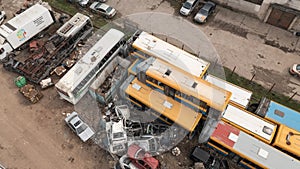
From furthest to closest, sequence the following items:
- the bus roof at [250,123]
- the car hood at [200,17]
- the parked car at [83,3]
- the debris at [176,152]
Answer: the parked car at [83,3] < the car hood at [200,17] < the debris at [176,152] < the bus roof at [250,123]

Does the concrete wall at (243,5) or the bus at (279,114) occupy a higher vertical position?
the concrete wall at (243,5)

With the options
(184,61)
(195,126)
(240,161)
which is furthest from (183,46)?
(240,161)

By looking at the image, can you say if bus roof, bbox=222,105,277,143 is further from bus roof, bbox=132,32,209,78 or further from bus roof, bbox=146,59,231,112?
bus roof, bbox=132,32,209,78

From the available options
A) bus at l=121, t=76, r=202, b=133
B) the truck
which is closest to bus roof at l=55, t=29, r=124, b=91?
bus at l=121, t=76, r=202, b=133

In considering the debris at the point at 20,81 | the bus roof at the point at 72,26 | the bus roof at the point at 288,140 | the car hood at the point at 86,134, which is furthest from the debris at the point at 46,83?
the bus roof at the point at 288,140

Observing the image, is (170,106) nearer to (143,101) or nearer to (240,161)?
(143,101)

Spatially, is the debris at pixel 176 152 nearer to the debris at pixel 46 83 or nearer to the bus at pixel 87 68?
the bus at pixel 87 68

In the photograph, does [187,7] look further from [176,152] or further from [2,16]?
[2,16]
